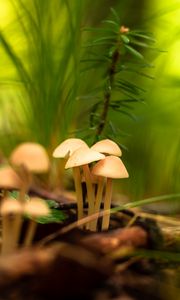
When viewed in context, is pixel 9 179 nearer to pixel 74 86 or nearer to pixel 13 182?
pixel 13 182

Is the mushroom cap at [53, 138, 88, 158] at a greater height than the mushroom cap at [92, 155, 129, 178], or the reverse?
the mushroom cap at [53, 138, 88, 158]

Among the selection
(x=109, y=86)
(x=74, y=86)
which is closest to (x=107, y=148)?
(x=109, y=86)

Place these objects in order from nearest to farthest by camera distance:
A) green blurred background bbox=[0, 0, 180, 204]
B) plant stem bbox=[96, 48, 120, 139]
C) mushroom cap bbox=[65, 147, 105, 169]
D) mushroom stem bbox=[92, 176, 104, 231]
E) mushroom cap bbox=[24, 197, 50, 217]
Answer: mushroom cap bbox=[24, 197, 50, 217]
mushroom cap bbox=[65, 147, 105, 169]
mushroom stem bbox=[92, 176, 104, 231]
plant stem bbox=[96, 48, 120, 139]
green blurred background bbox=[0, 0, 180, 204]

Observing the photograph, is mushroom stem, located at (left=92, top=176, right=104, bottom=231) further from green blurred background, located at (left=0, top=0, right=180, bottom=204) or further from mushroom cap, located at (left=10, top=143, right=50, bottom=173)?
green blurred background, located at (left=0, top=0, right=180, bottom=204)

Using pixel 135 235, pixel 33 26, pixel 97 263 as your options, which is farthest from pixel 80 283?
pixel 33 26

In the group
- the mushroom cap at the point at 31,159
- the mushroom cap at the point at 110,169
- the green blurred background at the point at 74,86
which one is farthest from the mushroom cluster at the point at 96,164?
the green blurred background at the point at 74,86

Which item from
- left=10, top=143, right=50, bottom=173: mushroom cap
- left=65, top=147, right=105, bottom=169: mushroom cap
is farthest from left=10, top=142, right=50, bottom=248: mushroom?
left=65, top=147, right=105, bottom=169: mushroom cap
